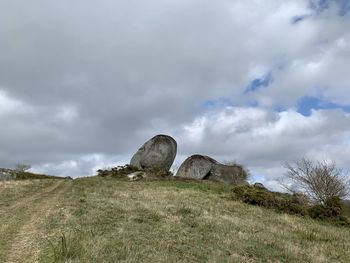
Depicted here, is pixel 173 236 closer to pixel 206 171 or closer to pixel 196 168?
pixel 206 171

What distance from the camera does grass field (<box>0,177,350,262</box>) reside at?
35.1 ft

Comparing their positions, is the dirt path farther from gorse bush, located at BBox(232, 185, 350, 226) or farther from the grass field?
gorse bush, located at BBox(232, 185, 350, 226)

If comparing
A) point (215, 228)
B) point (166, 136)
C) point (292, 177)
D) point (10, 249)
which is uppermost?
point (166, 136)

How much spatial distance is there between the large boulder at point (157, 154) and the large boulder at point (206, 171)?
2.19 metres

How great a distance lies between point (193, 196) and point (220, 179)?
18.9m

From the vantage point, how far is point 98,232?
→ 1287cm

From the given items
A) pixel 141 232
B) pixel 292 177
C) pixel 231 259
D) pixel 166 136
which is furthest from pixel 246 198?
pixel 166 136

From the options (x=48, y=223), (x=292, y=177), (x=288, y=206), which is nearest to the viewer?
(x=48, y=223)

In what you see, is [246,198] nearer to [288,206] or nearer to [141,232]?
[288,206]

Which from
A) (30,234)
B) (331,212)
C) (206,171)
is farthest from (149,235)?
(206,171)

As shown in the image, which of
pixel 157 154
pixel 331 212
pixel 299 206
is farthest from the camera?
pixel 157 154

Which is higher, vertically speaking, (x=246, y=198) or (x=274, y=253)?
(x=246, y=198)

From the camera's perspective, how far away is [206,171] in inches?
1725

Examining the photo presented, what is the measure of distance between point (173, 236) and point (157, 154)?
109ft
